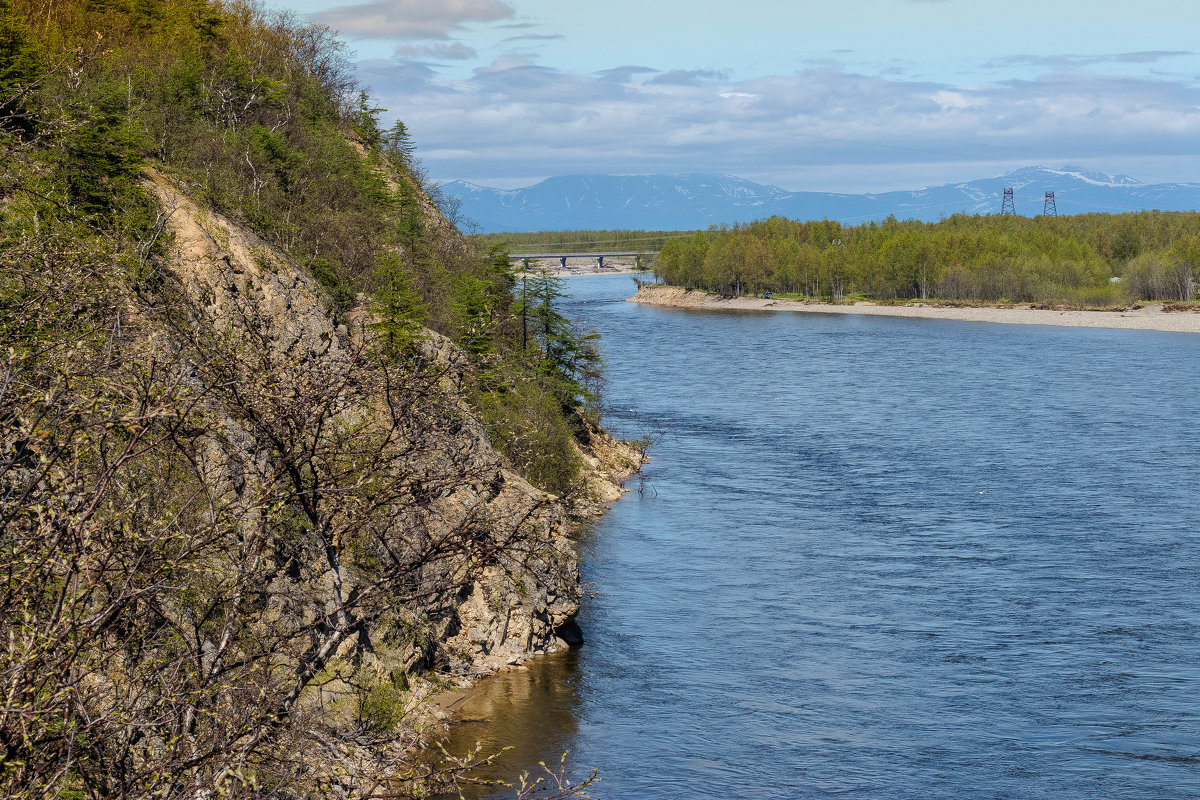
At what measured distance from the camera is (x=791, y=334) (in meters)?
134

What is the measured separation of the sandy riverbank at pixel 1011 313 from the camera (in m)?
142

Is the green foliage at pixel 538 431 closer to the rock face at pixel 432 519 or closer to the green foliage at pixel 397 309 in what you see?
the green foliage at pixel 397 309

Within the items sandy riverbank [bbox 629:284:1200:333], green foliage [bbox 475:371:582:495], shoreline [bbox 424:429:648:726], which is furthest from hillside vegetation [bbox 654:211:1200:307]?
green foliage [bbox 475:371:582:495]

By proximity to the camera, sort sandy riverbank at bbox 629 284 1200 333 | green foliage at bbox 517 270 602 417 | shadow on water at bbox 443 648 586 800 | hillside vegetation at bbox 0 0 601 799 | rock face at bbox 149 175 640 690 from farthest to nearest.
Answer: sandy riverbank at bbox 629 284 1200 333
green foliage at bbox 517 270 602 417
rock face at bbox 149 175 640 690
shadow on water at bbox 443 648 586 800
hillside vegetation at bbox 0 0 601 799

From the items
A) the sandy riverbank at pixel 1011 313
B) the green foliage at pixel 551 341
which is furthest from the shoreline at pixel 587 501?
the sandy riverbank at pixel 1011 313

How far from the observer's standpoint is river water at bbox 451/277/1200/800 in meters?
25.9

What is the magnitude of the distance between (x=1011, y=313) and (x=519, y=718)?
468 ft

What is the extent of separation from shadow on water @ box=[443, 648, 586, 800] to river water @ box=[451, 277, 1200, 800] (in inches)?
4.0

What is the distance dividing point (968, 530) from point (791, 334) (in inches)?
3596

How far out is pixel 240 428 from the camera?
17.5 m

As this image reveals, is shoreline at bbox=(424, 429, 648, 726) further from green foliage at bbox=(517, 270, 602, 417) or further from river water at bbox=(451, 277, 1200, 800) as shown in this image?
green foliage at bbox=(517, 270, 602, 417)

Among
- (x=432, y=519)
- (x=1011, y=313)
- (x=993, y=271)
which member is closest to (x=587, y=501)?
(x=432, y=519)

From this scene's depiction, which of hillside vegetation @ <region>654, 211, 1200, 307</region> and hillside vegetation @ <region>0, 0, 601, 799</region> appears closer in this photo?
hillside vegetation @ <region>0, 0, 601, 799</region>

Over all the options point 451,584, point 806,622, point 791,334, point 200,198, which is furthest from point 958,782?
point 791,334
